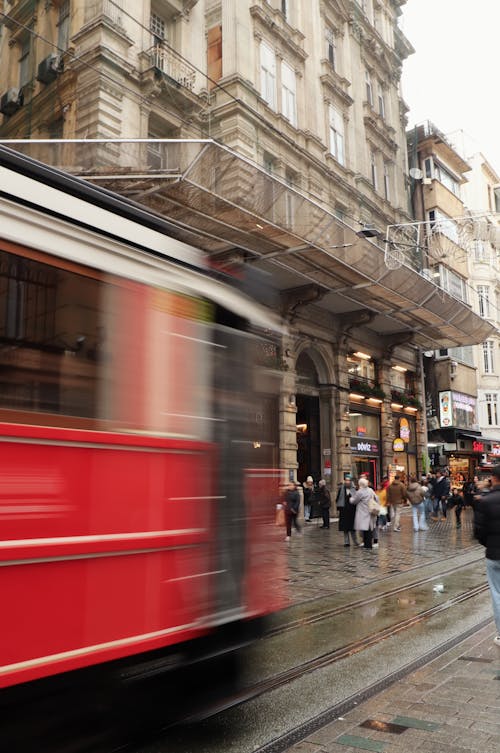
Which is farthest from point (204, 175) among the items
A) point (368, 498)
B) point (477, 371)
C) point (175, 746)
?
point (477, 371)

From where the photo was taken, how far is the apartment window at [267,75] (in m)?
20.6

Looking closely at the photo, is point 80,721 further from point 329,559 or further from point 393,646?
point 329,559

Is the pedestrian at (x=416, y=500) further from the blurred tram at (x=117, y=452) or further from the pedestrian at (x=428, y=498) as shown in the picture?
the blurred tram at (x=117, y=452)

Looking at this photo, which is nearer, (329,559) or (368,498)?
(329,559)

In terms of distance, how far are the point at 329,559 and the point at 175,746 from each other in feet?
28.4

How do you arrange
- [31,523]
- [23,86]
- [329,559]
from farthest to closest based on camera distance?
[23,86] → [329,559] → [31,523]

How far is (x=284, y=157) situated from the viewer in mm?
21000

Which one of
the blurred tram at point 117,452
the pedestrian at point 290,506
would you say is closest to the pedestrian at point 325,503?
the pedestrian at point 290,506

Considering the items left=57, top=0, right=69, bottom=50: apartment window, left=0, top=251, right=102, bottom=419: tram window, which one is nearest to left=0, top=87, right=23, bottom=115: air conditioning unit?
left=57, top=0, right=69, bottom=50: apartment window

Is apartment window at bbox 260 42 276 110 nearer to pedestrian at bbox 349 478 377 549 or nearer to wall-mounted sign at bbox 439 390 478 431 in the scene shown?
pedestrian at bbox 349 478 377 549

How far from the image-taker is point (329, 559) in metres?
12.2

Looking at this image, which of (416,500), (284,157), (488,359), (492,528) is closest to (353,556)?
(416,500)

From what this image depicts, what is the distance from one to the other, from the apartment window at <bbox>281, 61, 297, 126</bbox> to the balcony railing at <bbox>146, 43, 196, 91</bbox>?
4.08m

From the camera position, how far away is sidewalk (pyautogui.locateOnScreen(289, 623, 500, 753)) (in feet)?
12.4
